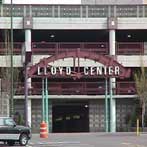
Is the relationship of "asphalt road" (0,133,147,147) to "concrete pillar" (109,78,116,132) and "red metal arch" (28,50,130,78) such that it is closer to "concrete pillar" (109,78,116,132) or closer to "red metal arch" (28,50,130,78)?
"red metal arch" (28,50,130,78)

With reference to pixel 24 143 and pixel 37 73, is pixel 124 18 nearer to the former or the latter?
pixel 37 73

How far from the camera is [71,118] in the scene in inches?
2534

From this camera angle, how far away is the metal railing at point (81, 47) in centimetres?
6191

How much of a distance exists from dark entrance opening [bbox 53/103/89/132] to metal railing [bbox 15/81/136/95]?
5.68 feet

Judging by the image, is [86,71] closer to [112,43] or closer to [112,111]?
[112,43]

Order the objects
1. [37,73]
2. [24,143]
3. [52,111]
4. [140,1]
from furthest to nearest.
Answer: [140,1] < [52,111] < [37,73] < [24,143]

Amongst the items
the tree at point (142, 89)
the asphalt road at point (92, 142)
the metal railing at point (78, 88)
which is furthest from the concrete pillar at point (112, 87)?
the asphalt road at point (92, 142)

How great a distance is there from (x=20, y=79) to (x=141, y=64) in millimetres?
11883

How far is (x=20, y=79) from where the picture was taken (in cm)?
6166

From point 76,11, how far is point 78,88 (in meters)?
7.49

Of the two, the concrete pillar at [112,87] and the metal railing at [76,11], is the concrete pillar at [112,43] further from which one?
the metal railing at [76,11]

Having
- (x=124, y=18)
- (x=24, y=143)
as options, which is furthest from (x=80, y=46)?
(x=24, y=143)

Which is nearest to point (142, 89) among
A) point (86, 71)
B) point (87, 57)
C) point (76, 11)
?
point (86, 71)

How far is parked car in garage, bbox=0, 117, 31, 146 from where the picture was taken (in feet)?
113
